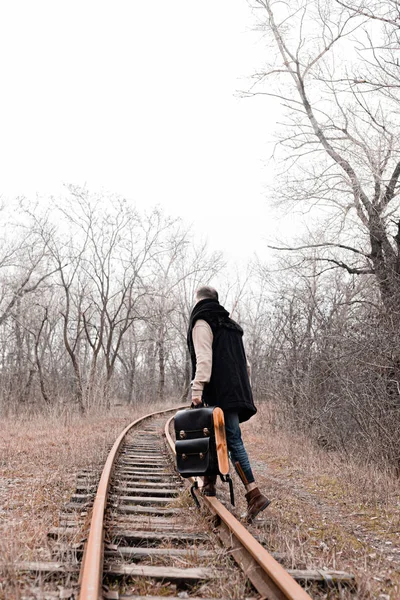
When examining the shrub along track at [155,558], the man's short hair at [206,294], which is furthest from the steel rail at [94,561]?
the man's short hair at [206,294]

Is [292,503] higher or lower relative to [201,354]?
lower

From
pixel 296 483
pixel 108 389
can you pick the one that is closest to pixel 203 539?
pixel 296 483

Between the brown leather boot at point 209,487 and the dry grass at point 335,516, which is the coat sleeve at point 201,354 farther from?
the dry grass at point 335,516

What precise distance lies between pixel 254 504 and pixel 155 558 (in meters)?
1.28

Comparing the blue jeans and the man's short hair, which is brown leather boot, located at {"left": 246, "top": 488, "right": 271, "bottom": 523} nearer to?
the blue jeans

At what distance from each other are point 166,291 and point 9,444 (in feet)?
77.8

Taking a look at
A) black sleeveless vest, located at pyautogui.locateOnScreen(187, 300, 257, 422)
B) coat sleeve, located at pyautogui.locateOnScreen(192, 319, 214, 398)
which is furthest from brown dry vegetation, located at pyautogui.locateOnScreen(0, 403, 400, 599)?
coat sleeve, located at pyautogui.locateOnScreen(192, 319, 214, 398)

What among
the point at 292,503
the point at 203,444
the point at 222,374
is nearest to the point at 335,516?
the point at 292,503

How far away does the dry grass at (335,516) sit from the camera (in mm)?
3719

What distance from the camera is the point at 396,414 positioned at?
25.1ft

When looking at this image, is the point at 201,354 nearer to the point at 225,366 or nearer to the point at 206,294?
the point at 225,366

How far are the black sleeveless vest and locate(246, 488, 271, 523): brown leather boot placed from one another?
738 millimetres

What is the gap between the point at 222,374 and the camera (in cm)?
505

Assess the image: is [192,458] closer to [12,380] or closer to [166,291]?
[12,380]
